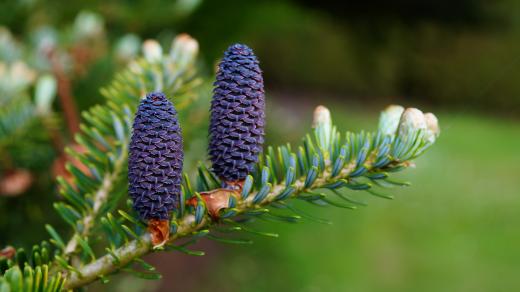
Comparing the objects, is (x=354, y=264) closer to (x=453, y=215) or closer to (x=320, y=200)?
(x=453, y=215)

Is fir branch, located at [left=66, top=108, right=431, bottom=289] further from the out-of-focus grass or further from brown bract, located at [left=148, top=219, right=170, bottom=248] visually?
the out-of-focus grass

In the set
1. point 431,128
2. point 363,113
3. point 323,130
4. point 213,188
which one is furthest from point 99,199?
point 363,113

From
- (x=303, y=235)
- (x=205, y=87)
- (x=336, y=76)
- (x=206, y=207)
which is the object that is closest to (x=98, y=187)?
(x=206, y=207)

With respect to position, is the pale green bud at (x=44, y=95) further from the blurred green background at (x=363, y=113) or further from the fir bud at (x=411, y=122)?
the fir bud at (x=411, y=122)

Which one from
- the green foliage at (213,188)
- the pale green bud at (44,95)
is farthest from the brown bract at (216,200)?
the pale green bud at (44,95)

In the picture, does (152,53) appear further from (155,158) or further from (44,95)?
(155,158)
